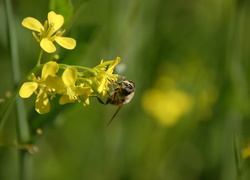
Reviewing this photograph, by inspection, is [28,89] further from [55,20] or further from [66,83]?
[55,20]

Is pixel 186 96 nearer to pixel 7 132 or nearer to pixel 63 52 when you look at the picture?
pixel 7 132

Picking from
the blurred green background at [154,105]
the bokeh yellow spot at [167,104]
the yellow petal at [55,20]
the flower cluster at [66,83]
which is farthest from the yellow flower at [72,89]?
the bokeh yellow spot at [167,104]

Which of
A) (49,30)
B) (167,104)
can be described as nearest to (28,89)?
(49,30)

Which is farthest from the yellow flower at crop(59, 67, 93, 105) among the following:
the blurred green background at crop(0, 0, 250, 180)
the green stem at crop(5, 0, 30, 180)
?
the blurred green background at crop(0, 0, 250, 180)

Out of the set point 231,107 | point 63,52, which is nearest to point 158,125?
point 231,107

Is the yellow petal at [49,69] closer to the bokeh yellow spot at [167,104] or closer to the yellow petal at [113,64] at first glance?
the yellow petal at [113,64]

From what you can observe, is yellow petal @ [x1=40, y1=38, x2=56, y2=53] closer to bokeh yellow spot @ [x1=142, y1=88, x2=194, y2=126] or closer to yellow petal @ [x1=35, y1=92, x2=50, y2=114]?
yellow petal @ [x1=35, y1=92, x2=50, y2=114]
